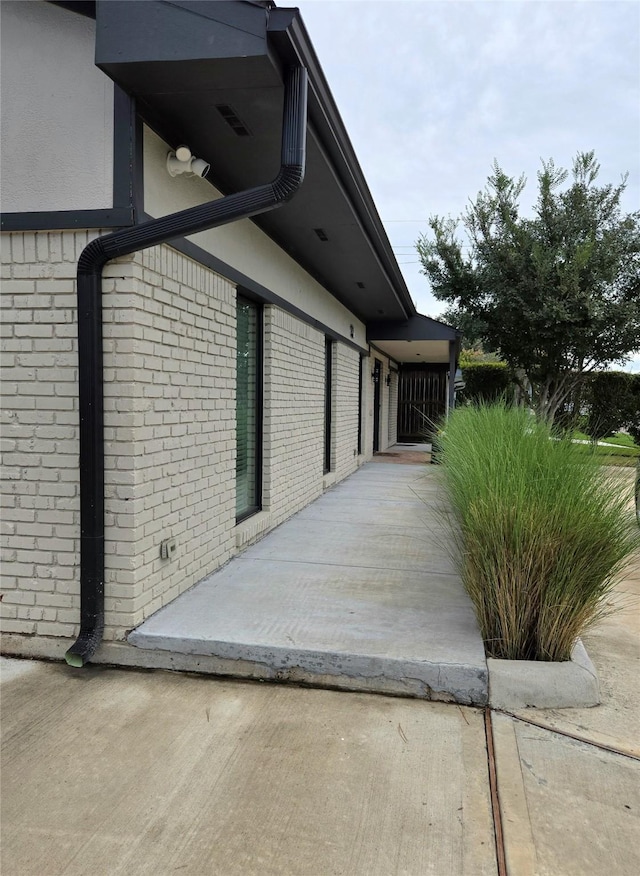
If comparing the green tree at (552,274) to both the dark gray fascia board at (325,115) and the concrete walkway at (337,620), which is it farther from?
the concrete walkway at (337,620)

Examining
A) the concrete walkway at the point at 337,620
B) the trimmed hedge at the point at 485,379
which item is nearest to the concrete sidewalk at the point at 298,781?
the concrete walkway at the point at 337,620

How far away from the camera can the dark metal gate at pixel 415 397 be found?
20016 mm

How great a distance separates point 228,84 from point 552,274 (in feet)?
33.1

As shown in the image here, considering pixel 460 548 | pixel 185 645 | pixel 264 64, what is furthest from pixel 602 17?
pixel 185 645

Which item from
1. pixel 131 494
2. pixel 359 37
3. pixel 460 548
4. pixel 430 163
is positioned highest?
pixel 430 163

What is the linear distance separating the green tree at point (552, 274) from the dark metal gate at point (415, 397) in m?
6.11

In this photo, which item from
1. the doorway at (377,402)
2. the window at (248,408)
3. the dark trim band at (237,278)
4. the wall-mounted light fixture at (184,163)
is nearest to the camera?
the wall-mounted light fixture at (184,163)

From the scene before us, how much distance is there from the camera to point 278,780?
7.95 ft

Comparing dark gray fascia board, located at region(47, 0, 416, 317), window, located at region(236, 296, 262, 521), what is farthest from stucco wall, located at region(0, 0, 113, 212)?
window, located at region(236, 296, 262, 521)

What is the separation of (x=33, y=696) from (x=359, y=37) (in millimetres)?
5942

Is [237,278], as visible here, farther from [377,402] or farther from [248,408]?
[377,402]

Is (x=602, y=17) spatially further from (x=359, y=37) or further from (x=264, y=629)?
(x=264, y=629)

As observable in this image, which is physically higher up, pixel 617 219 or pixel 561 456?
pixel 617 219

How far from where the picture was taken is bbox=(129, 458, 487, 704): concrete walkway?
316 centimetres
